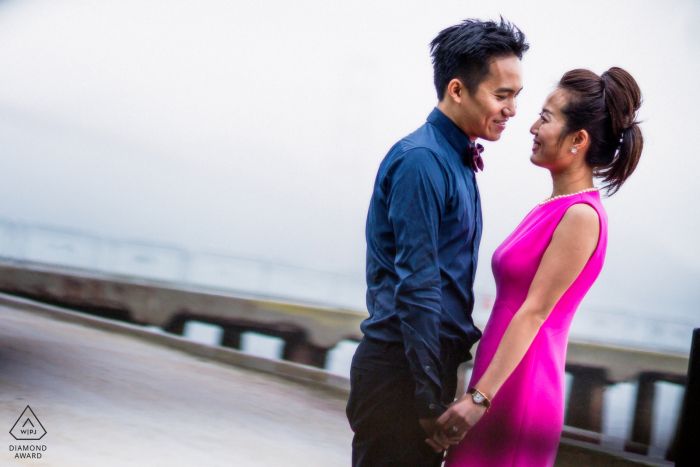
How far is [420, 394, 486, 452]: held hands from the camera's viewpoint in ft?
3.91

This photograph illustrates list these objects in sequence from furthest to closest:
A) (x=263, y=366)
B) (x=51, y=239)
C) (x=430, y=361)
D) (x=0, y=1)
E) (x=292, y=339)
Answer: (x=51, y=239) < (x=0, y=1) < (x=292, y=339) < (x=263, y=366) < (x=430, y=361)

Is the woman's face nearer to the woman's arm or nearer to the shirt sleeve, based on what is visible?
the woman's arm

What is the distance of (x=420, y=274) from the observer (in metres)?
1.18

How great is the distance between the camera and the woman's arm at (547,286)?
126cm

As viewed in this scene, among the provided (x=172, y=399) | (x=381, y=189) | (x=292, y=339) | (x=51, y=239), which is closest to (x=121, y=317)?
(x=292, y=339)

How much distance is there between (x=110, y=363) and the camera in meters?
5.00

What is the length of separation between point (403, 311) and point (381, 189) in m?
0.28

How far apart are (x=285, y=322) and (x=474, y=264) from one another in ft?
24.5

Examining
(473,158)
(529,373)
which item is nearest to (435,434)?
(529,373)

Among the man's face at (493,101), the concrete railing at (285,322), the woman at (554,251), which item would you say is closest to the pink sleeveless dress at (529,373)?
the woman at (554,251)

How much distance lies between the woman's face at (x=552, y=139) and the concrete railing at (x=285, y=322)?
21.6 feet

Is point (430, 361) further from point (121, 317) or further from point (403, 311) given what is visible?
point (121, 317)

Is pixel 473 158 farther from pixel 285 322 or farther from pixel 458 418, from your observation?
pixel 285 322

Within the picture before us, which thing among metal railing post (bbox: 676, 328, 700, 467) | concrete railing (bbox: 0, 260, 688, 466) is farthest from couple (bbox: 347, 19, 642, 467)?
concrete railing (bbox: 0, 260, 688, 466)
